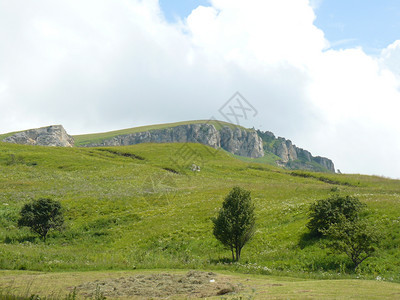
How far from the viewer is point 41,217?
37.9 m

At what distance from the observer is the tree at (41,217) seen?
37375 millimetres

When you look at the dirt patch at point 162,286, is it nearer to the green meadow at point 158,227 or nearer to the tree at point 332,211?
the green meadow at point 158,227

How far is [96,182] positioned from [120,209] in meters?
22.0

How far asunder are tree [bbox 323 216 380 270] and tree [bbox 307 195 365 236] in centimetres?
517

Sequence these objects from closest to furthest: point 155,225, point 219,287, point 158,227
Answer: point 219,287
point 158,227
point 155,225

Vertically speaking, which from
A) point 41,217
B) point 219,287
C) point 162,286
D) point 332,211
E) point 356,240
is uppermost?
point 332,211

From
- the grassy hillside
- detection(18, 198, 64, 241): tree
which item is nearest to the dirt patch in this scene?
the grassy hillside

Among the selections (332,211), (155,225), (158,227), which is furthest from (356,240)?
(155,225)

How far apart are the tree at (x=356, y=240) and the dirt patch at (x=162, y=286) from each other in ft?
40.1

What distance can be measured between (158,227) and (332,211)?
20832 mm

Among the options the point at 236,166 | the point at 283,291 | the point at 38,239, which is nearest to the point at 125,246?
the point at 38,239

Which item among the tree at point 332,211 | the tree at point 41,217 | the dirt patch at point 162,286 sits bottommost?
the dirt patch at point 162,286

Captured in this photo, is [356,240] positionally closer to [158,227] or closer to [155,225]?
[158,227]

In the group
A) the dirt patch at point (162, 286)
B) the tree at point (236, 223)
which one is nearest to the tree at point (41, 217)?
the tree at point (236, 223)
